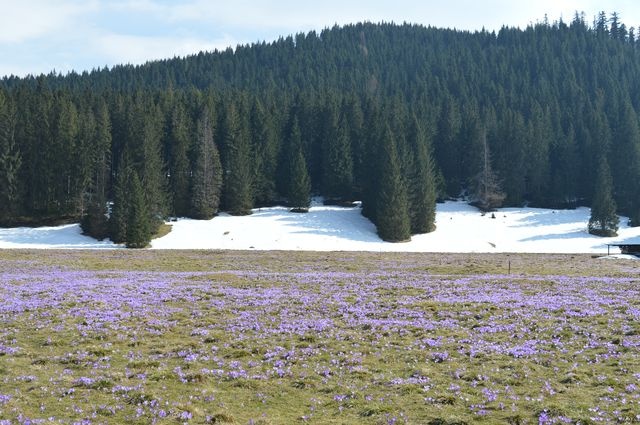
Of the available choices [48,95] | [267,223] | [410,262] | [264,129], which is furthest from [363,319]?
[48,95]

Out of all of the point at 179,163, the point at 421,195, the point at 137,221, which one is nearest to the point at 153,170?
the point at 179,163

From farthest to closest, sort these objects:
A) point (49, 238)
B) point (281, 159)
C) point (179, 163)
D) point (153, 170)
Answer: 1. point (281, 159)
2. point (179, 163)
3. point (153, 170)
4. point (49, 238)

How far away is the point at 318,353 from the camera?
15.9 metres

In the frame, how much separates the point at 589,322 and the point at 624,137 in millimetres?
101878

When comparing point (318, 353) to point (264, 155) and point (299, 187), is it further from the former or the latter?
point (264, 155)

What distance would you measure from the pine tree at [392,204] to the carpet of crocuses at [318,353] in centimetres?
4986

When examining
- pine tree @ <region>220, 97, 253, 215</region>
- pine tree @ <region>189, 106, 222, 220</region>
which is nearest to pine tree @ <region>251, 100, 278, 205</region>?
pine tree @ <region>220, 97, 253, 215</region>

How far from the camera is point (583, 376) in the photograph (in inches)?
523

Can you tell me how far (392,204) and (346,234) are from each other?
8.16 m

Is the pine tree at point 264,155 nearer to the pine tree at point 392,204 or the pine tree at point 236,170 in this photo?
the pine tree at point 236,170

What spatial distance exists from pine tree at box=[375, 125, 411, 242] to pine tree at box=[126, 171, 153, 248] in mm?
33250

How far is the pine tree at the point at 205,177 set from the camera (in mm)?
88500

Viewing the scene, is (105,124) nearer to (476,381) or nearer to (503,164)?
(503,164)

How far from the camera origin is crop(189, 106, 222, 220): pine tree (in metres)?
88.5
